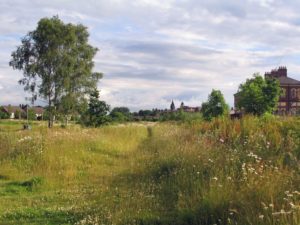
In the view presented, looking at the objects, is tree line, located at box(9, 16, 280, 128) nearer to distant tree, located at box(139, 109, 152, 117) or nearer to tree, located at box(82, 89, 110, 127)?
tree, located at box(82, 89, 110, 127)

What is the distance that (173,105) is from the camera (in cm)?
12331

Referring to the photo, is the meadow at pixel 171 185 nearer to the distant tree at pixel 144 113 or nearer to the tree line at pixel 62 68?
the tree line at pixel 62 68

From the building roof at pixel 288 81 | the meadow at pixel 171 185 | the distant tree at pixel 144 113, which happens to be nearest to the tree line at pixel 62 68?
the meadow at pixel 171 185

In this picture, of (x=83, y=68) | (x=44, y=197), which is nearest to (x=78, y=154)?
(x=44, y=197)

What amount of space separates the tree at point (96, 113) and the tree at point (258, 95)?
15385mm

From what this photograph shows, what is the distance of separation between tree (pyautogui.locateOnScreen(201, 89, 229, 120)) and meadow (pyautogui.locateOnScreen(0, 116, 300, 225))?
3758 centimetres

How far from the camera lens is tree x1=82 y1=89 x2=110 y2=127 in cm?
5572

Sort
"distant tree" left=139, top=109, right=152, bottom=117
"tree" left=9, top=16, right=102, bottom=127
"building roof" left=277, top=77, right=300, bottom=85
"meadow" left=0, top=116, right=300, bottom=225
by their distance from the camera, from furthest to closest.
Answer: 1. "distant tree" left=139, top=109, right=152, bottom=117
2. "building roof" left=277, top=77, right=300, bottom=85
3. "tree" left=9, top=16, right=102, bottom=127
4. "meadow" left=0, top=116, right=300, bottom=225

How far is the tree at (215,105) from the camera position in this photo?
54.8 meters

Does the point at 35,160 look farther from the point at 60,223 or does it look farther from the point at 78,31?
the point at 78,31

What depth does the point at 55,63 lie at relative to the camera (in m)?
47.0

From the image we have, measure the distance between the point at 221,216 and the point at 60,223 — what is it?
290 cm

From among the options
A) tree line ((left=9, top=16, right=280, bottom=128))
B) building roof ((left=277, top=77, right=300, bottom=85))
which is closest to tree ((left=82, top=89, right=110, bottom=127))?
tree line ((left=9, top=16, right=280, bottom=128))

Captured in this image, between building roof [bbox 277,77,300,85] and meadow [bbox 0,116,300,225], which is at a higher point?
building roof [bbox 277,77,300,85]
